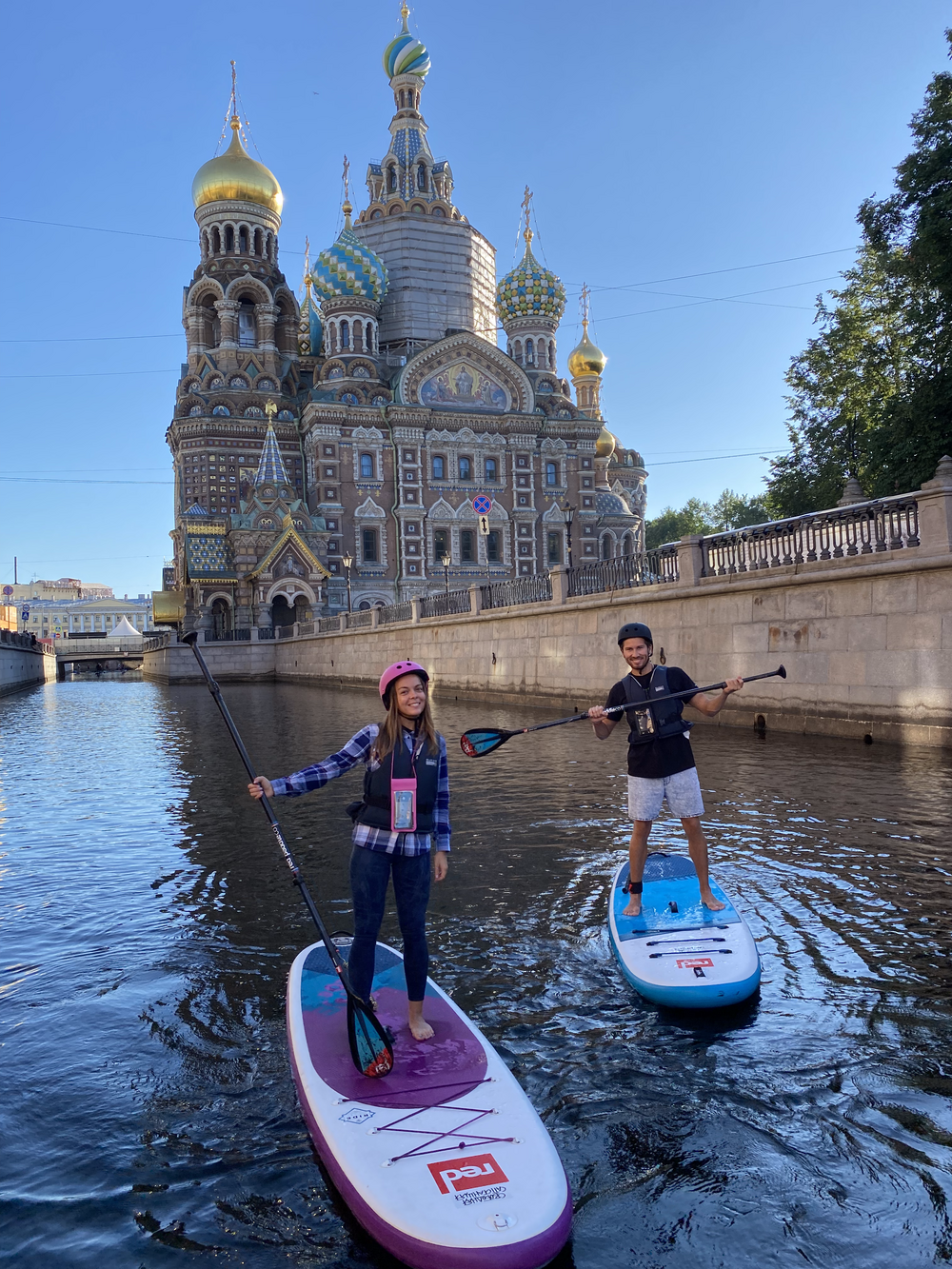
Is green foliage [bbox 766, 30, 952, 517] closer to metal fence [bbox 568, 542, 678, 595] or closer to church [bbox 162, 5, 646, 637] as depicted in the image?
metal fence [bbox 568, 542, 678, 595]

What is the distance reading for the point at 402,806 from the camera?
14.4ft

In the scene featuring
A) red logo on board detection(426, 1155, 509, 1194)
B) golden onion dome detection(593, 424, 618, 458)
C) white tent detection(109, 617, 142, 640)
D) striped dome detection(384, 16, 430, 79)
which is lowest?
red logo on board detection(426, 1155, 509, 1194)

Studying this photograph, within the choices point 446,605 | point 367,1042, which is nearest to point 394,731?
point 367,1042

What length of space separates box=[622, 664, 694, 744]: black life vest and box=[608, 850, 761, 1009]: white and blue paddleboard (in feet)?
3.30

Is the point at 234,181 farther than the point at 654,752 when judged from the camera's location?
Yes

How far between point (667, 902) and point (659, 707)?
1.24 m

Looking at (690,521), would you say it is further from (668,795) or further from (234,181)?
(668,795)

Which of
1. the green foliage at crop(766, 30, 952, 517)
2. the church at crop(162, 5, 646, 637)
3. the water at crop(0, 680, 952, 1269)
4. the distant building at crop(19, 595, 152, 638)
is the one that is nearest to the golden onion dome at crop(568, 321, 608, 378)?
the church at crop(162, 5, 646, 637)

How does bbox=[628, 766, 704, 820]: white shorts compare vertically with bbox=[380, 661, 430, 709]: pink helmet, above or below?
below

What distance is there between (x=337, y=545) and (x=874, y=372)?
3315 centimetres

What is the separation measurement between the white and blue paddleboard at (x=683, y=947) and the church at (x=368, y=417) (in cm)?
4794

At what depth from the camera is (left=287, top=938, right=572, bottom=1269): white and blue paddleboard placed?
3004 millimetres

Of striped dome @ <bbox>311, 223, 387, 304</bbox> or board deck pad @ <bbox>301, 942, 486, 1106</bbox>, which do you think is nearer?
board deck pad @ <bbox>301, 942, 486, 1106</bbox>

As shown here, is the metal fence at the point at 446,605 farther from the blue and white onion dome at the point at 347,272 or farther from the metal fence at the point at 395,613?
the blue and white onion dome at the point at 347,272
